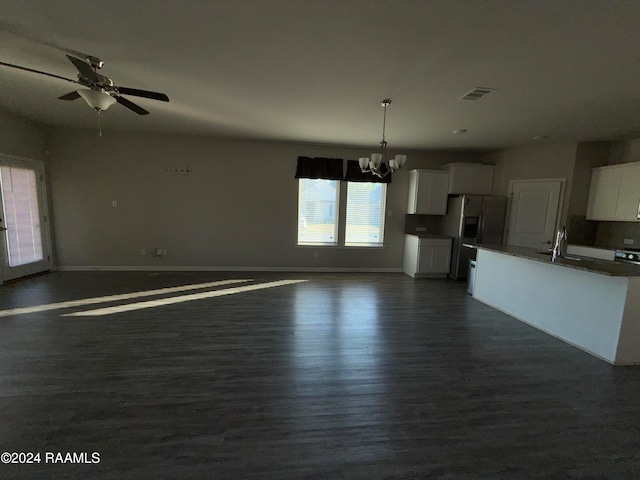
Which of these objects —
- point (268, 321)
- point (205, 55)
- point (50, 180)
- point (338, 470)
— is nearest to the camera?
point (338, 470)

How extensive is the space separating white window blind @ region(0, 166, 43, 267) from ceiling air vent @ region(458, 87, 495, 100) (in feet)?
22.6

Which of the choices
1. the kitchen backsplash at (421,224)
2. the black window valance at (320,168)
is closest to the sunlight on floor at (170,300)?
the black window valance at (320,168)

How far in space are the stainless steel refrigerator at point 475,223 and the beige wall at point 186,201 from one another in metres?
1.25

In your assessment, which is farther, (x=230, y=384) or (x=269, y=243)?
(x=269, y=243)

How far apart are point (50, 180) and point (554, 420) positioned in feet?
26.4

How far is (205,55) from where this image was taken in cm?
250

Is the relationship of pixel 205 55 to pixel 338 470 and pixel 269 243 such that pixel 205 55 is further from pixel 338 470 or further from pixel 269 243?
pixel 269 243

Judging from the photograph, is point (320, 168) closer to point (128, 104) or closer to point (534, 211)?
point (128, 104)

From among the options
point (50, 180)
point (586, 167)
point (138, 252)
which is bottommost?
point (138, 252)

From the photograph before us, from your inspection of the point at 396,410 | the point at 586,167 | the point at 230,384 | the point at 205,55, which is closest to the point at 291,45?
the point at 205,55

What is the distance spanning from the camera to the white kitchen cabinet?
592 centimetres

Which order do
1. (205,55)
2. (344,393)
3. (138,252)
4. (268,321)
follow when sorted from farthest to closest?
(138,252) → (268,321) → (205,55) → (344,393)

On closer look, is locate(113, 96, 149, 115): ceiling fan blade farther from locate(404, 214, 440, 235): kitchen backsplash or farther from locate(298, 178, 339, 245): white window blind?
locate(404, 214, 440, 235): kitchen backsplash

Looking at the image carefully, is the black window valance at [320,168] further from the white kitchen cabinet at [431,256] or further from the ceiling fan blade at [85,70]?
the ceiling fan blade at [85,70]
